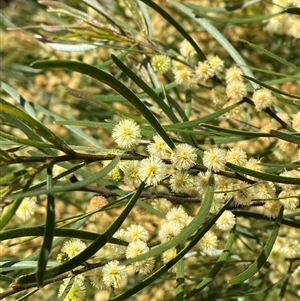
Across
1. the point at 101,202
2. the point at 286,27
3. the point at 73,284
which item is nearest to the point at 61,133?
the point at 286,27

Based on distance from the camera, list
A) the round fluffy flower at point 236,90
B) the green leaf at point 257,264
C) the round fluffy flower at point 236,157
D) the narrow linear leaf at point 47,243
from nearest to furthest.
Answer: the narrow linear leaf at point 47,243 → the green leaf at point 257,264 → the round fluffy flower at point 236,157 → the round fluffy flower at point 236,90

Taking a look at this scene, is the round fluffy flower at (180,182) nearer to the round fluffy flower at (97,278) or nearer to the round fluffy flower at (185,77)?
the round fluffy flower at (97,278)

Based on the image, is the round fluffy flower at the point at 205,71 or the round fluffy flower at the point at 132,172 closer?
the round fluffy flower at the point at 132,172

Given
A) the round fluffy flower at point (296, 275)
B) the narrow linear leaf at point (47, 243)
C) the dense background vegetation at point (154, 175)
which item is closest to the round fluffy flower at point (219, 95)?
the dense background vegetation at point (154, 175)

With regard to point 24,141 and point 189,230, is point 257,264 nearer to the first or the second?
point 189,230

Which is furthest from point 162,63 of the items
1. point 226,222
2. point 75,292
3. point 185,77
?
point 75,292

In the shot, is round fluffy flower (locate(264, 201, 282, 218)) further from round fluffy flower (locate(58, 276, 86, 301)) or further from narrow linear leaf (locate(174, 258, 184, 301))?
round fluffy flower (locate(58, 276, 86, 301))
